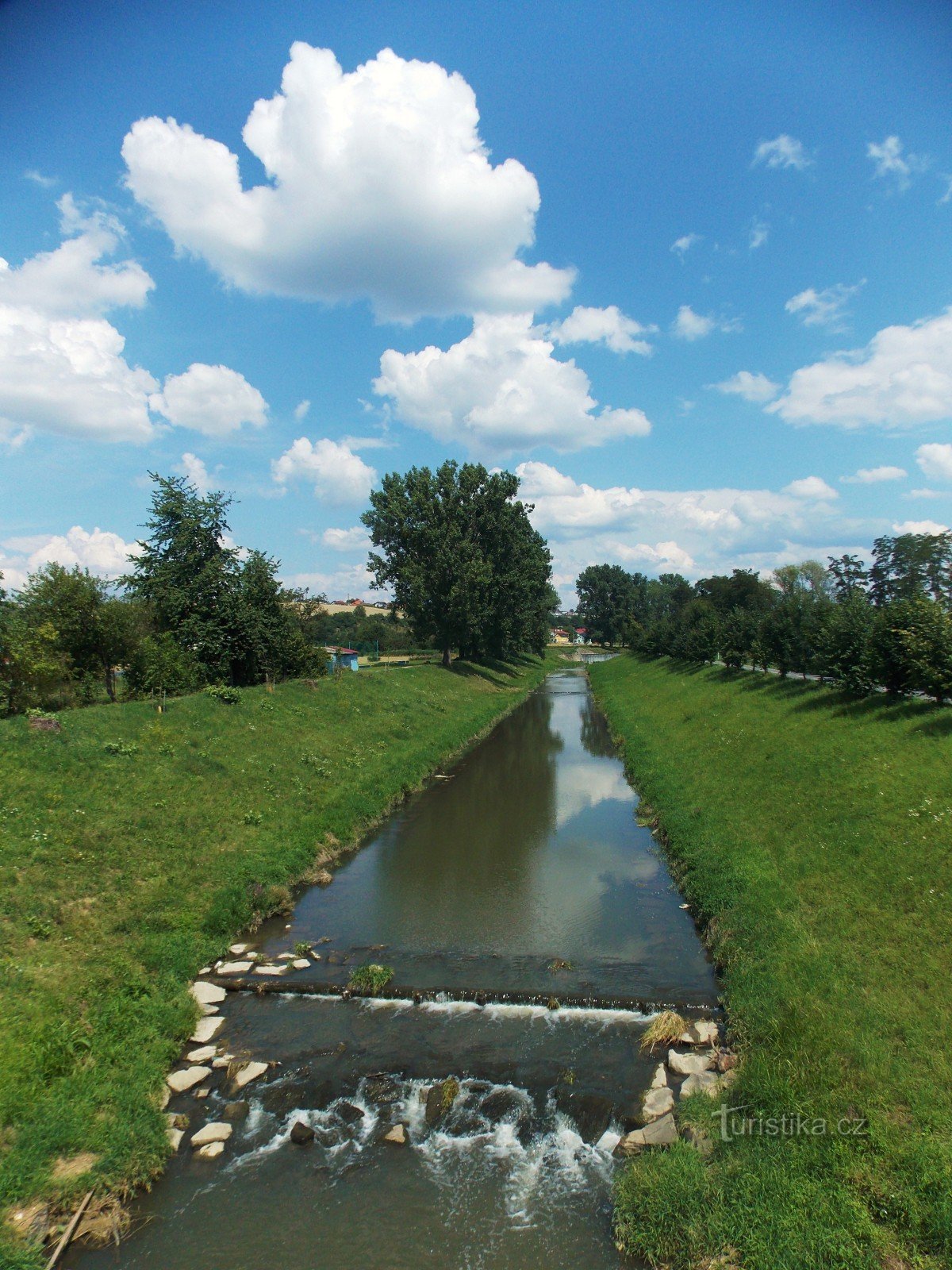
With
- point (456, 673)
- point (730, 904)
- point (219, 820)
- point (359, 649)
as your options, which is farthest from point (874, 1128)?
point (359, 649)

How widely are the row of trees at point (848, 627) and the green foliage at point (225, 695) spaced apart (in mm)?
22563

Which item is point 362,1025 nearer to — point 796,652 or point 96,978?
point 96,978

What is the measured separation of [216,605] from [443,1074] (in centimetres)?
2838

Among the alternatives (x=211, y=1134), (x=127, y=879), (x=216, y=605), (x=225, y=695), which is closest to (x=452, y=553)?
(x=216, y=605)

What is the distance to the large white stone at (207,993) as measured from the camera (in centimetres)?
1106

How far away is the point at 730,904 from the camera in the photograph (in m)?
13.3

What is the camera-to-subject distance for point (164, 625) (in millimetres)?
32969

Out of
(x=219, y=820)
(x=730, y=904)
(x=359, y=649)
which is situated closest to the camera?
(x=730, y=904)

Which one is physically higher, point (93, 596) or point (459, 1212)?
point (93, 596)

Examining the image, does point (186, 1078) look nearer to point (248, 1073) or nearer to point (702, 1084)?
point (248, 1073)

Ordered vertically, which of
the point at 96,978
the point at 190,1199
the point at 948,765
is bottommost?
the point at 190,1199

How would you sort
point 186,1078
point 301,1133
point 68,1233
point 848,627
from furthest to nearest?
1. point 848,627
2. point 186,1078
3. point 301,1133
4. point 68,1233

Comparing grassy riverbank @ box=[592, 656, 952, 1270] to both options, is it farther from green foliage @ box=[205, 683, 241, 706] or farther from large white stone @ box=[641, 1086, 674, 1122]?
green foliage @ box=[205, 683, 241, 706]

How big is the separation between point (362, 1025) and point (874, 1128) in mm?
6863
